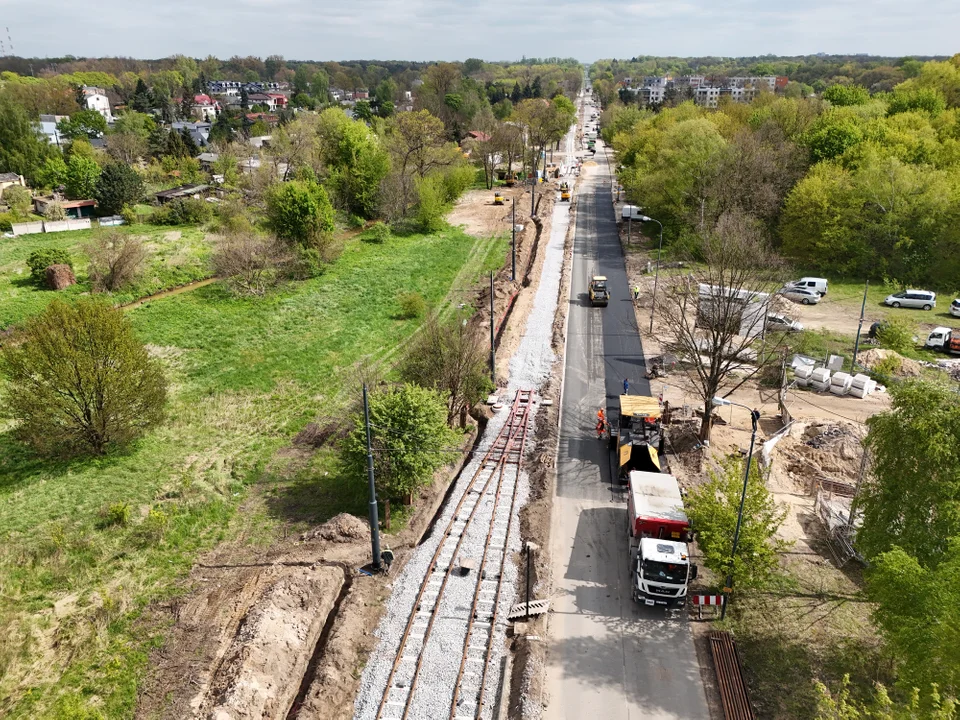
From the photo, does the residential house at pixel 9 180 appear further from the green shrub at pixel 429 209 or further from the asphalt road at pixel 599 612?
A: the asphalt road at pixel 599 612

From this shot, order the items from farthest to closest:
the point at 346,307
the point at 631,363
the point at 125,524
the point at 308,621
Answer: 1. the point at 346,307
2. the point at 631,363
3. the point at 125,524
4. the point at 308,621

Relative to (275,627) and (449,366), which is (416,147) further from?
(275,627)

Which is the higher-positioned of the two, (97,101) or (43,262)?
(97,101)

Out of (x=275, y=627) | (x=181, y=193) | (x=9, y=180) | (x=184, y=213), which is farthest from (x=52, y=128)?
(x=275, y=627)

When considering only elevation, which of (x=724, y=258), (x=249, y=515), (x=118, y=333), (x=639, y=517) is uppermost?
(x=724, y=258)

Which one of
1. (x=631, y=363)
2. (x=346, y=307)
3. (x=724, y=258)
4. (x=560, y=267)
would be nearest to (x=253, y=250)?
(x=346, y=307)

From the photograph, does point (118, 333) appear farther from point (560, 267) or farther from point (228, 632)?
point (560, 267)

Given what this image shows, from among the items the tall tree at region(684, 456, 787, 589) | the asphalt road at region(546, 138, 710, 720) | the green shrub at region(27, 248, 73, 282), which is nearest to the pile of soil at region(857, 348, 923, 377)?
the asphalt road at region(546, 138, 710, 720)

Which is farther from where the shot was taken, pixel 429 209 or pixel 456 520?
pixel 429 209
